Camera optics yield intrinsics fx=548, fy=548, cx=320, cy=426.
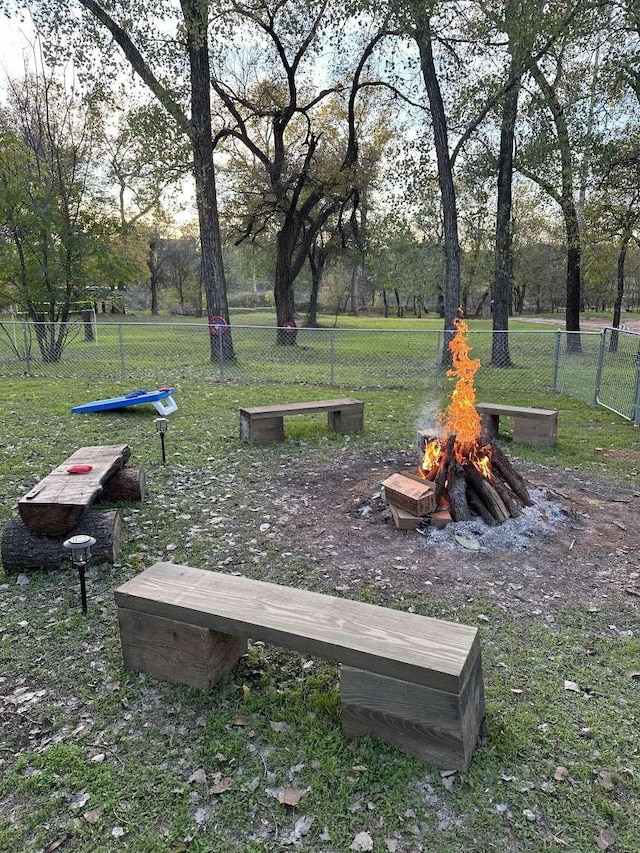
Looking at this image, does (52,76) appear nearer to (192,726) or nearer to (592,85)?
(592,85)

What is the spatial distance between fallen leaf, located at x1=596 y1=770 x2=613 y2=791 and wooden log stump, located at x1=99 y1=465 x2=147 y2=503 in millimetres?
3916

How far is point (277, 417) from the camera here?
22.1 feet

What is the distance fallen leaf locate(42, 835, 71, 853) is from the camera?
1.87m

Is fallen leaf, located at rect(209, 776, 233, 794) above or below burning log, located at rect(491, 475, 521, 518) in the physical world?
below

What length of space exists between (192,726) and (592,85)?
43.5ft

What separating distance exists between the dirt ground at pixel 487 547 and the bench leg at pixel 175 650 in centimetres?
109

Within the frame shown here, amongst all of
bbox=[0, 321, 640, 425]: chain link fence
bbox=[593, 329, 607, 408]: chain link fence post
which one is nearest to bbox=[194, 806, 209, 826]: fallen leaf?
bbox=[0, 321, 640, 425]: chain link fence

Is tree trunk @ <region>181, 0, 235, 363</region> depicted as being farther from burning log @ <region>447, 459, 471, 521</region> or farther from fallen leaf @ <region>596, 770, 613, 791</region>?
fallen leaf @ <region>596, 770, 613, 791</region>

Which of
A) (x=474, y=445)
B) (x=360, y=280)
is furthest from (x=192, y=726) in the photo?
(x=360, y=280)

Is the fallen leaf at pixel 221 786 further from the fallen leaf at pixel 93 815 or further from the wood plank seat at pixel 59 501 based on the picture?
the wood plank seat at pixel 59 501

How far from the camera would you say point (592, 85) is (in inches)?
432

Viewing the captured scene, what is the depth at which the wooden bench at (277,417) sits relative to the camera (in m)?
6.65

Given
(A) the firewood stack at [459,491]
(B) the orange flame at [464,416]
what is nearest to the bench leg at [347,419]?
(B) the orange flame at [464,416]

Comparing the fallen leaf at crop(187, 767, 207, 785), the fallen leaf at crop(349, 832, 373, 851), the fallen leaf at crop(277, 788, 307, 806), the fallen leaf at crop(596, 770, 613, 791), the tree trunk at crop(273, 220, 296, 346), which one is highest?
the tree trunk at crop(273, 220, 296, 346)
